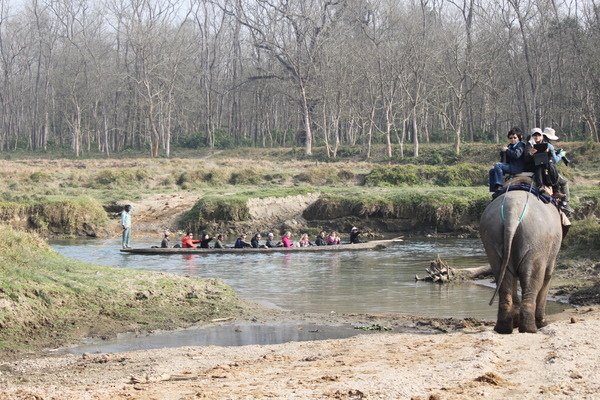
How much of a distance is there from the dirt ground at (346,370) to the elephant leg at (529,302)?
27cm

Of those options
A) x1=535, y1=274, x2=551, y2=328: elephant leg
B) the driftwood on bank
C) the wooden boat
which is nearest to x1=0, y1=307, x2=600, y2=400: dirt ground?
x1=535, y1=274, x2=551, y2=328: elephant leg

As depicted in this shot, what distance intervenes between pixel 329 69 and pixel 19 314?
54.3 metres

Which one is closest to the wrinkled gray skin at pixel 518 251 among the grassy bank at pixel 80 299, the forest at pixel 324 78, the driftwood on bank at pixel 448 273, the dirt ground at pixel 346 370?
the dirt ground at pixel 346 370

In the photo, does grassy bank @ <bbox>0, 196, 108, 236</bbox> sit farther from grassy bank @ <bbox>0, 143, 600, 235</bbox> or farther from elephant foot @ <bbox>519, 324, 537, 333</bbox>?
elephant foot @ <bbox>519, 324, 537, 333</bbox>

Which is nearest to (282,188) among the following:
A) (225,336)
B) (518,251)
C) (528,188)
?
(225,336)

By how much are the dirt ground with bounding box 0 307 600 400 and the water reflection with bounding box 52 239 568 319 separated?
5.22m

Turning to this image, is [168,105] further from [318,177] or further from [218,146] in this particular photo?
[318,177]

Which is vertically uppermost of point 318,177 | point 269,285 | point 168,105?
point 168,105

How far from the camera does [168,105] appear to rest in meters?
70.9

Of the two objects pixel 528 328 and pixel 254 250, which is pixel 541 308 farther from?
pixel 254 250

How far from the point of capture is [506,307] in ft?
40.8

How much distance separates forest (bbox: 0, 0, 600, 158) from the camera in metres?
63.5

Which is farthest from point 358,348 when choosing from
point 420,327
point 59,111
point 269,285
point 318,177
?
point 59,111

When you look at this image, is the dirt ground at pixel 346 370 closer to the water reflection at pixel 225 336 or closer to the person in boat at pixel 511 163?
the water reflection at pixel 225 336
